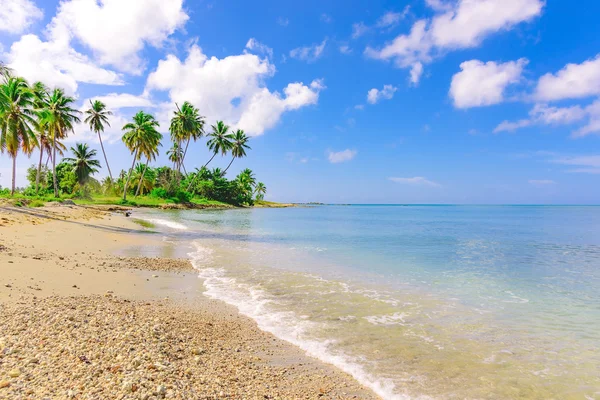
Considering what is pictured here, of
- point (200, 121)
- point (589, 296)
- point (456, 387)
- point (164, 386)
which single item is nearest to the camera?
point (164, 386)

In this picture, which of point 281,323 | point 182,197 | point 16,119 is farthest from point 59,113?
point 281,323

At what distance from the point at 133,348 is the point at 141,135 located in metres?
58.0

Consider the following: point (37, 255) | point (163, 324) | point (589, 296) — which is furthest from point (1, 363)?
point (589, 296)

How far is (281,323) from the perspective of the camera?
6.40 meters

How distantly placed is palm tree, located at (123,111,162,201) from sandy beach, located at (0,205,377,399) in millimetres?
52375

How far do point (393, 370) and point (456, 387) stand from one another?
2.66 ft

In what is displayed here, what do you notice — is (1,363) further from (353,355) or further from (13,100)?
(13,100)

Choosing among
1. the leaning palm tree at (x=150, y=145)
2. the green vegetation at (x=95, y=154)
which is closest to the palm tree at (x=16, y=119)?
the green vegetation at (x=95, y=154)

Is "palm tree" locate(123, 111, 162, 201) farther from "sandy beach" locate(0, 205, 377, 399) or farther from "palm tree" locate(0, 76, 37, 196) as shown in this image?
"sandy beach" locate(0, 205, 377, 399)

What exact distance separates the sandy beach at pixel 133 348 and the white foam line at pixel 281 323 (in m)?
0.20

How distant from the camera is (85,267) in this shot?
30.8 feet

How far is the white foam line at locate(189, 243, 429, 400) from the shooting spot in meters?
4.36

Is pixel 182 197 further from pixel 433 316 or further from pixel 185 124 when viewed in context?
pixel 433 316

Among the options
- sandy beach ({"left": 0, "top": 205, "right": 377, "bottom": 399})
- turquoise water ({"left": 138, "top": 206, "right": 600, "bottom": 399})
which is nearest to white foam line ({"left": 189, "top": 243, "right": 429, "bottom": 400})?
turquoise water ({"left": 138, "top": 206, "right": 600, "bottom": 399})
